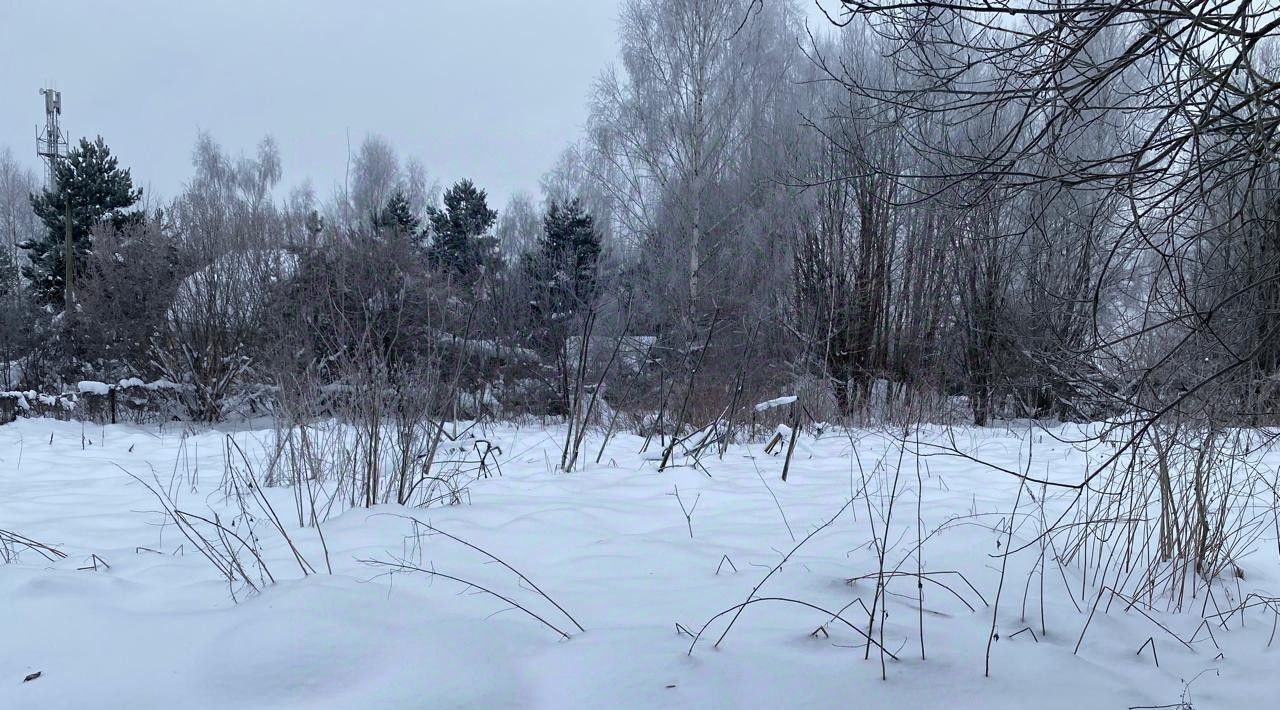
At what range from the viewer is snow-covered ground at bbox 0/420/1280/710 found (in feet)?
4.54

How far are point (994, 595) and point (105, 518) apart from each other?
3.14m

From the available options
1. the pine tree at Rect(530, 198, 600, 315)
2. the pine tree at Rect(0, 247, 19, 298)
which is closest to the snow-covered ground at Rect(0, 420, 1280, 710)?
the pine tree at Rect(530, 198, 600, 315)

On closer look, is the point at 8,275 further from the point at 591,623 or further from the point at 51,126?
the point at 591,623

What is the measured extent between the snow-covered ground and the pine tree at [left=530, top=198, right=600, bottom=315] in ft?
36.2

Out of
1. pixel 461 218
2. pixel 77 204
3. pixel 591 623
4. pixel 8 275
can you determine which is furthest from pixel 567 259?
pixel 8 275

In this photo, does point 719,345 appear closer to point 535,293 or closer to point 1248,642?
point 535,293

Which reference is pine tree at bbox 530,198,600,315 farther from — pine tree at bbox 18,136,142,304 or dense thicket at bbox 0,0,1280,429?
pine tree at bbox 18,136,142,304

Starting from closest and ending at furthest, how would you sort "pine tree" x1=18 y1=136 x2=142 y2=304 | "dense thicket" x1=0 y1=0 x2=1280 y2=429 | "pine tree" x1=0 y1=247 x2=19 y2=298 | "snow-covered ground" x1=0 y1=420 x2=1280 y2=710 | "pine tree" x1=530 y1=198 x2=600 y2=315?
"snow-covered ground" x1=0 y1=420 x2=1280 y2=710 → "dense thicket" x1=0 y1=0 x2=1280 y2=429 → "pine tree" x1=530 y1=198 x2=600 y2=315 → "pine tree" x1=18 y1=136 x2=142 y2=304 → "pine tree" x1=0 y1=247 x2=19 y2=298

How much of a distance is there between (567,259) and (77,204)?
1404 cm

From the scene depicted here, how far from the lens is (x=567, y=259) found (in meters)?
16.7

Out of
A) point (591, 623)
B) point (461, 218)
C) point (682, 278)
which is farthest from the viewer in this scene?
point (461, 218)

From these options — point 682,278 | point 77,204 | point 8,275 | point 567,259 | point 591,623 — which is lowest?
point 591,623

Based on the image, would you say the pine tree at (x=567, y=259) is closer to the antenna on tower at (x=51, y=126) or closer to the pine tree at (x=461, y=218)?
the pine tree at (x=461, y=218)

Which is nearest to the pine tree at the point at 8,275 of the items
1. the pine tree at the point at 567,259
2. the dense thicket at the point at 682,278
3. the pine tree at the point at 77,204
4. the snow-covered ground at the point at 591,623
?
the pine tree at the point at 77,204
